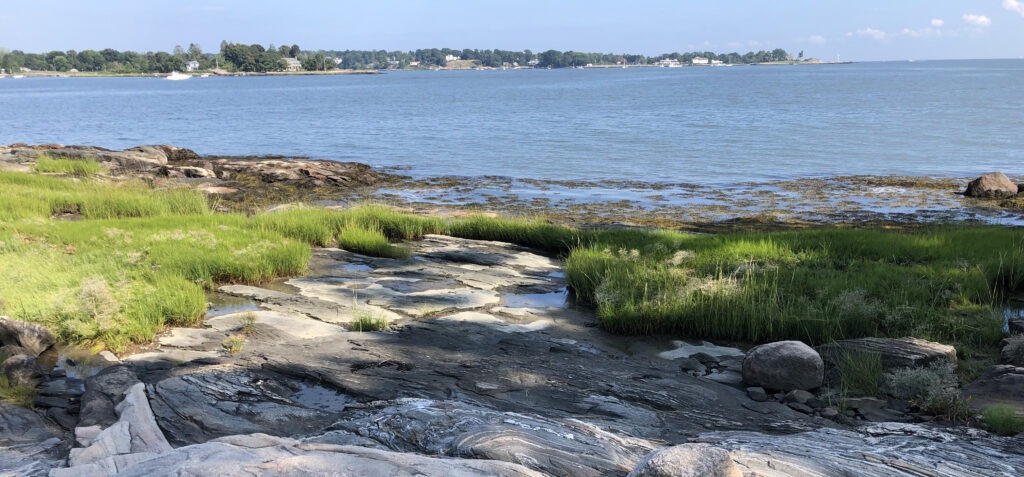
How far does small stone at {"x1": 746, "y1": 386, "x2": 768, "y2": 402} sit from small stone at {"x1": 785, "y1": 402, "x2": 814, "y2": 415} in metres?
0.23

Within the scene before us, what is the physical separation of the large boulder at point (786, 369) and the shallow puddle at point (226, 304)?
5953mm

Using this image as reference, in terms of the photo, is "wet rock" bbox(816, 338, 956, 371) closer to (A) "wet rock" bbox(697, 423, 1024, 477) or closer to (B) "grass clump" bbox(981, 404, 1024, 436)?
(B) "grass clump" bbox(981, 404, 1024, 436)

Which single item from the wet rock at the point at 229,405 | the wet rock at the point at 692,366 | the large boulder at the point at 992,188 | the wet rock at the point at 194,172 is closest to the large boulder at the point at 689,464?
the wet rock at the point at 229,405

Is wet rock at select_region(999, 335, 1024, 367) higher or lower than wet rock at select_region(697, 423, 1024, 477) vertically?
lower

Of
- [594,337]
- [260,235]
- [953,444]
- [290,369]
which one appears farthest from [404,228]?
[953,444]

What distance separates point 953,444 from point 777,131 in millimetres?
44578

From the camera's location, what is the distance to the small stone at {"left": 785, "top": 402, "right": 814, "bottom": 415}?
6.73m

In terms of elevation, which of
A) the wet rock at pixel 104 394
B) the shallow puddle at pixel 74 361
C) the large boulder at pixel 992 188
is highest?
the wet rock at pixel 104 394

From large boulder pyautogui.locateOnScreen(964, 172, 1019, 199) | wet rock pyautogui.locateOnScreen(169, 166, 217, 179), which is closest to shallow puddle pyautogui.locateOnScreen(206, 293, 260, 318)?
wet rock pyautogui.locateOnScreen(169, 166, 217, 179)

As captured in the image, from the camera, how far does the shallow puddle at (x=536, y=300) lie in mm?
10266

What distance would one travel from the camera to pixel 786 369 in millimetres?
7184

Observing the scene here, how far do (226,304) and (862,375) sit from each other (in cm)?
743

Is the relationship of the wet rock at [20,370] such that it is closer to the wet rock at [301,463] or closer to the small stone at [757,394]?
the wet rock at [301,463]

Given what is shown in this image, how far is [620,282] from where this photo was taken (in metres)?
10.3
